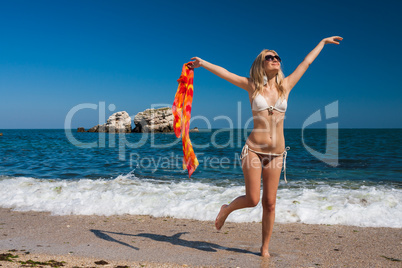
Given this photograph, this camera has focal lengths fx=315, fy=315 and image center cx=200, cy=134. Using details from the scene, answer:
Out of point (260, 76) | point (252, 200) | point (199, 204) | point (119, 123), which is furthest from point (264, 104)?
point (119, 123)

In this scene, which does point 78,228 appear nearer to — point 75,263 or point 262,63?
point 75,263

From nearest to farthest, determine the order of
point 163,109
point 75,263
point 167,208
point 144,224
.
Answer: point 75,263
point 144,224
point 167,208
point 163,109

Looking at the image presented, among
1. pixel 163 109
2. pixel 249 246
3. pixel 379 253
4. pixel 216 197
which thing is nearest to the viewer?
pixel 379 253

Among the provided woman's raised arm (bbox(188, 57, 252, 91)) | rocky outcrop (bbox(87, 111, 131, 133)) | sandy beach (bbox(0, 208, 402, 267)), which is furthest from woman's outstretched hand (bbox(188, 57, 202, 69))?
rocky outcrop (bbox(87, 111, 131, 133))

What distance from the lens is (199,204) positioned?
6492mm

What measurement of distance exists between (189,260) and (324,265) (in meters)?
1.59

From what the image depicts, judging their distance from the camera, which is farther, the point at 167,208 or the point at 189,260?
the point at 167,208

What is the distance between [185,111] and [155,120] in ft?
226

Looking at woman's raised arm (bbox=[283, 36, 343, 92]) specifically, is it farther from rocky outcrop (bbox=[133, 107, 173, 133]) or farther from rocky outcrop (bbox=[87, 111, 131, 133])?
rocky outcrop (bbox=[87, 111, 131, 133])

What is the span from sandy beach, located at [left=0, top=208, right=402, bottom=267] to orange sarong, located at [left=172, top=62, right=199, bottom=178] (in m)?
1.15

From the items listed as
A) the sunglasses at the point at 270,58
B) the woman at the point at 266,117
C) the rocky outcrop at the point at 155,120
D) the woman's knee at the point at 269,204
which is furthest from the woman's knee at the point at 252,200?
the rocky outcrop at the point at 155,120

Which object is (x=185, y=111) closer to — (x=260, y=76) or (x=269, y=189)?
(x=260, y=76)

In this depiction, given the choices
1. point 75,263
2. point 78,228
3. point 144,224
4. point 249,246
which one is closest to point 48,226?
point 78,228

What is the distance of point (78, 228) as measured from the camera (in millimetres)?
5285
